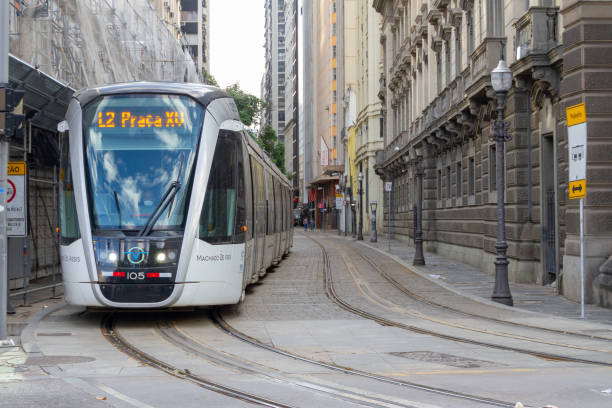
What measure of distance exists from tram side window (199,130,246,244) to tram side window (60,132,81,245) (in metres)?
1.83

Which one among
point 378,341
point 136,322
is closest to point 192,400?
point 378,341

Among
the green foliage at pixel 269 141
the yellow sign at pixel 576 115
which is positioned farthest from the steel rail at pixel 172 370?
the green foliage at pixel 269 141

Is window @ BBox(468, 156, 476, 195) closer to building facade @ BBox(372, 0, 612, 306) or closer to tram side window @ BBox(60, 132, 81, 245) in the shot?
building facade @ BBox(372, 0, 612, 306)

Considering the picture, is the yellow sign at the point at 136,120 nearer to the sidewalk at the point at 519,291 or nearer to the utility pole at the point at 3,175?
the utility pole at the point at 3,175

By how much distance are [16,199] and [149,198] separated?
2.79 meters

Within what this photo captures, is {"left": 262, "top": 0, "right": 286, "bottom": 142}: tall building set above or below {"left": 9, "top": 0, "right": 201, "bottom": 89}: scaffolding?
above

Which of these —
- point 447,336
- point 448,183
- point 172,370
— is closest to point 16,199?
point 172,370

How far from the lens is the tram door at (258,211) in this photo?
17.5 m

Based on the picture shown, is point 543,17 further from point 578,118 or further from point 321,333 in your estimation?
point 321,333

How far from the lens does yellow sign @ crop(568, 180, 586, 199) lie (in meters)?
14.6

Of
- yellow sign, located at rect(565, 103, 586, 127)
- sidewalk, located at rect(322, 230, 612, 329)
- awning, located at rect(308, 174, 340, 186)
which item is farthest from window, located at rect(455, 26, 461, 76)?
awning, located at rect(308, 174, 340, 186)

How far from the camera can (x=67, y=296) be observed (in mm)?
12977

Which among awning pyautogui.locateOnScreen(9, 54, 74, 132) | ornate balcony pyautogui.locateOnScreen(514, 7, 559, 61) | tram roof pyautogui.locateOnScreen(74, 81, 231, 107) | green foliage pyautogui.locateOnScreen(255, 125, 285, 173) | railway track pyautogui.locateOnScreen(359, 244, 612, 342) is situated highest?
green foliage pyautogui.locateOnScreen(255, 125, 285, 173)

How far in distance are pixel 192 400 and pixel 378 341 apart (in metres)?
4.48
